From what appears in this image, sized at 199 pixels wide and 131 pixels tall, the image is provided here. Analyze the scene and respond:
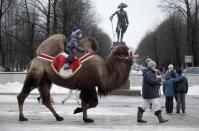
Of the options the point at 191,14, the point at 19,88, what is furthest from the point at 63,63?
the point at 191,14

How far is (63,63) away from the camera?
1506 centimetres

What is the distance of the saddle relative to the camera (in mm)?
14961

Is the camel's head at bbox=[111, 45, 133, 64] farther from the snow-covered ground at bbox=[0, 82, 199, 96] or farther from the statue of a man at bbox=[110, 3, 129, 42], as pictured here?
the snow-covered ground at bbox=[0, 82, 199, 96]

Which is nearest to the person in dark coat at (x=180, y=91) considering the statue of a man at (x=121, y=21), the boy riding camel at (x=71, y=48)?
the boy riding camel at (x=71, y=48)

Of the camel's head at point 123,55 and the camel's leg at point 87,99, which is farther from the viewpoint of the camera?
the camel's leg at point 87,99

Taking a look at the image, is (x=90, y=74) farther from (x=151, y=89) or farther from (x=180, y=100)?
(x=180, y=100)

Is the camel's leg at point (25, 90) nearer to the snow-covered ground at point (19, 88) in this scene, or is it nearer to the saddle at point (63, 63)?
the saddle at point (63, 63)

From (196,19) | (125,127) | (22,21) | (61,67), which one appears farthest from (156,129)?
(196,19)

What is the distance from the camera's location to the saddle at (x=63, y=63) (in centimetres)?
1496

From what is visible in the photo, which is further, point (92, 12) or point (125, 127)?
point (92, 12)

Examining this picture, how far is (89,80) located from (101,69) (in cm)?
41

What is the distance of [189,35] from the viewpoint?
257 feet

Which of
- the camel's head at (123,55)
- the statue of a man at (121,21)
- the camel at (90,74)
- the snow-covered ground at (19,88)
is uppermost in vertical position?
the statue of a man at (121,21)

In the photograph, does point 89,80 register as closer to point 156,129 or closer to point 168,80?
point 156,129
